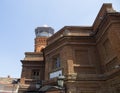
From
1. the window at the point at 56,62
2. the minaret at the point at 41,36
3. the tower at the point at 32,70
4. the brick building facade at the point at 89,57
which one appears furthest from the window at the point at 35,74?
the minaret at the point at 41,36

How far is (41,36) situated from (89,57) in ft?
65.8

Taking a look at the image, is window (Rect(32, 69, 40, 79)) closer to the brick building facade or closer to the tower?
the tower

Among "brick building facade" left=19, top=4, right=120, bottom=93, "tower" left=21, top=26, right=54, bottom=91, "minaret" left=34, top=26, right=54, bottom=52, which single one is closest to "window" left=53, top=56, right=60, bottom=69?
"brick building facade" left=19, top=4, right=120, bottom=93

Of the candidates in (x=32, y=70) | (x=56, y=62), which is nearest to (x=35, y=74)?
(x=32, y=70)

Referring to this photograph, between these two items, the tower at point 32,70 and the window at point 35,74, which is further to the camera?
the window at point 35,74

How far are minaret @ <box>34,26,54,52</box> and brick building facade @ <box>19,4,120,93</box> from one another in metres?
15.8

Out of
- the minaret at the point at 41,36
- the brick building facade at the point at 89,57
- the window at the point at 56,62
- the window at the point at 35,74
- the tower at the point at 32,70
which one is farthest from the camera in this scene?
the minaret at the point at 41,36

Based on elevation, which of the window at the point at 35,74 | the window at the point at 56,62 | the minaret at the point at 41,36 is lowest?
the window at the point at 35,74

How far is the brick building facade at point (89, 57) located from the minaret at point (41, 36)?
623 inches

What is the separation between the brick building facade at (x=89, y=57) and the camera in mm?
10828

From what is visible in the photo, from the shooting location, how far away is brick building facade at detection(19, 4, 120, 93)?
35.5ft

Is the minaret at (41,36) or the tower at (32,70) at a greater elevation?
the minaret at (41,36)

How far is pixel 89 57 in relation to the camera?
13.1m

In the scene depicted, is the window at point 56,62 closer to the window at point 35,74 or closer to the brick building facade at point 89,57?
the brick building facade at point 89,57
